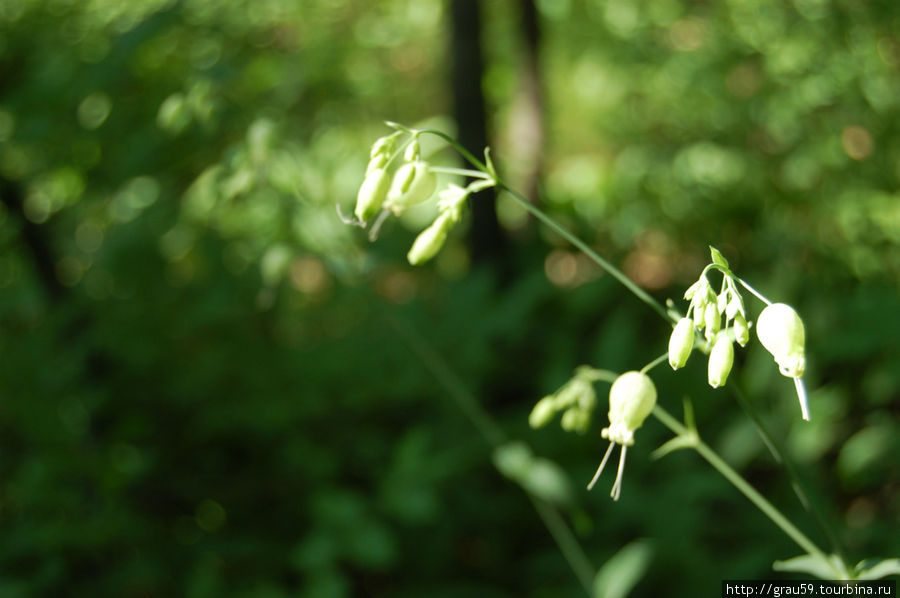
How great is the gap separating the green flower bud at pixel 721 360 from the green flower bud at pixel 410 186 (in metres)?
0.45

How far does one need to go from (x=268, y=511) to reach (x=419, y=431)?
62 cm

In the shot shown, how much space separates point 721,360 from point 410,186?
476 mm

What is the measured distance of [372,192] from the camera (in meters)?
1.11

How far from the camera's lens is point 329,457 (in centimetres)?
254

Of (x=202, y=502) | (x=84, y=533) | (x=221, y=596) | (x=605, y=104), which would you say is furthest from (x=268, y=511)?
(x=605, y=104)

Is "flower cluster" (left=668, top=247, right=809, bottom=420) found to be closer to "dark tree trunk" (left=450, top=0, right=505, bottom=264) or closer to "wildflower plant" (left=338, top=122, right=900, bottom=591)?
"wildflower plant" (left=338, top=122, right=900, bottom=591)

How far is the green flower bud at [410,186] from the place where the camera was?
1089 millimetres

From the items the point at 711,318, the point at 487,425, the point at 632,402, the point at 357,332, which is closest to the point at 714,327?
the point at 711,318

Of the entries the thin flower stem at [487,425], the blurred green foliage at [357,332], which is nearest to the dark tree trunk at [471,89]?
the blurred green foliage at [357,332]

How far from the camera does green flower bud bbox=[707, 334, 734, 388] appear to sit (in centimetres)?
95

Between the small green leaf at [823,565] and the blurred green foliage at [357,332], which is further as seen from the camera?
the blurred green foliage at [357,332]

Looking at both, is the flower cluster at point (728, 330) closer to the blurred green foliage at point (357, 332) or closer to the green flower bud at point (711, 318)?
the green flower bud at point (711, 318)

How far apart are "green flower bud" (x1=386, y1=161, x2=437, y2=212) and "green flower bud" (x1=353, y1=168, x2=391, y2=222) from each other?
0.04ft

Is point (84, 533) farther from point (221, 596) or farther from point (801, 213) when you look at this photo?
point (801, 213)
